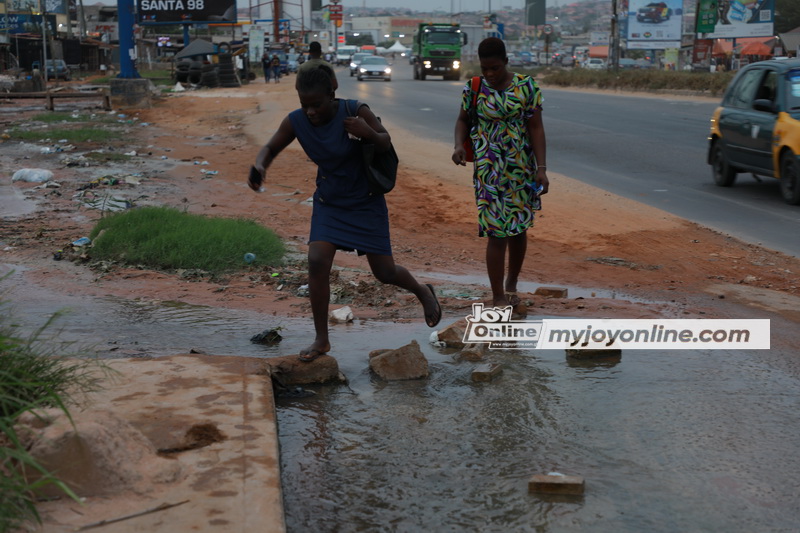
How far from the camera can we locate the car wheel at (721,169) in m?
12.0

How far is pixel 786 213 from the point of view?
10.1m

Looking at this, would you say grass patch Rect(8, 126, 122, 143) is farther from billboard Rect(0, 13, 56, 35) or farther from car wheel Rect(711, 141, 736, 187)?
billboard Rect(0, 13, 56, 35)

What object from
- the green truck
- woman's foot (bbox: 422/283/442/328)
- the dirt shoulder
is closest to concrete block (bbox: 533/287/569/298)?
the dirt shoulder

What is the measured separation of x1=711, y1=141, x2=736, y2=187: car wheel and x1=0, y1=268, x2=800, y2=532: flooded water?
294 inches

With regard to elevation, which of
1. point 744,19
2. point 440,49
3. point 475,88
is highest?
point 744,19

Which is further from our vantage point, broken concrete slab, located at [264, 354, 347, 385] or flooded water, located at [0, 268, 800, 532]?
broken concrete slab, located at [264, 354, 347, 385]

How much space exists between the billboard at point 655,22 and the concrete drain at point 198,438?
64.4 metres

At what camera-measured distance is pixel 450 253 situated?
8.23 metres

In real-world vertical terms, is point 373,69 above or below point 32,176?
above

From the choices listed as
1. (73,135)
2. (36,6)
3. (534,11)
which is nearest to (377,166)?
(73,135)

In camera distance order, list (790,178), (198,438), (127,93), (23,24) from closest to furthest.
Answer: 1. (198,438)
2. (790,178)
3. (127,93)
4. (23,24)

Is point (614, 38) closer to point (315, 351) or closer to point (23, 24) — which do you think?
point (23, 24)

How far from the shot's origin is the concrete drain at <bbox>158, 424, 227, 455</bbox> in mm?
3381

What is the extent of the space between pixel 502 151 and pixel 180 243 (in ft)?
10.1
